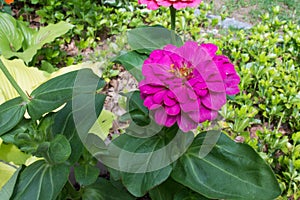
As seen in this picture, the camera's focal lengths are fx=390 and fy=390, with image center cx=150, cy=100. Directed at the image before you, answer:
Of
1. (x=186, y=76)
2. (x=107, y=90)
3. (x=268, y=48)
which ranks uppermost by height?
(x=186, y=76)

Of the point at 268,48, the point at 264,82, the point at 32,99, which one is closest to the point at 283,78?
the point at 264,82

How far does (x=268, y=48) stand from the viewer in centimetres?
247

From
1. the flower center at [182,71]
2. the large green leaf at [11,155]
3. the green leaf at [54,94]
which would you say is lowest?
the large green leaf at [11,155]

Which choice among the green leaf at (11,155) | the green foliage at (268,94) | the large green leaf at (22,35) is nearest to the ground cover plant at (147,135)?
the green leaf at (11,155)

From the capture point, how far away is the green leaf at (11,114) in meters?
1.08

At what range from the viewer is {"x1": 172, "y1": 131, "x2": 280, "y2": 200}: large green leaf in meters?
1.12

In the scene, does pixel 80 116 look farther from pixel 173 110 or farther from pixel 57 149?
pixel 173 110

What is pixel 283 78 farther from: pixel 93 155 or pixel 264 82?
pixel 93 155

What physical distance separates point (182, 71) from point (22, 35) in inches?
67.9

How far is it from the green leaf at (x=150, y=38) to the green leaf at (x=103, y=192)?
522 mm

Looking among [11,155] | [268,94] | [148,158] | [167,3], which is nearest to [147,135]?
[148,158]

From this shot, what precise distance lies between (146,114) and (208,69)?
0.27m

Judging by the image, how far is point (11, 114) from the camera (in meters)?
1.10

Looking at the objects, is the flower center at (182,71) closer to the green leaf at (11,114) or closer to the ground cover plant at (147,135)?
the ground cover plant at (147,135)
